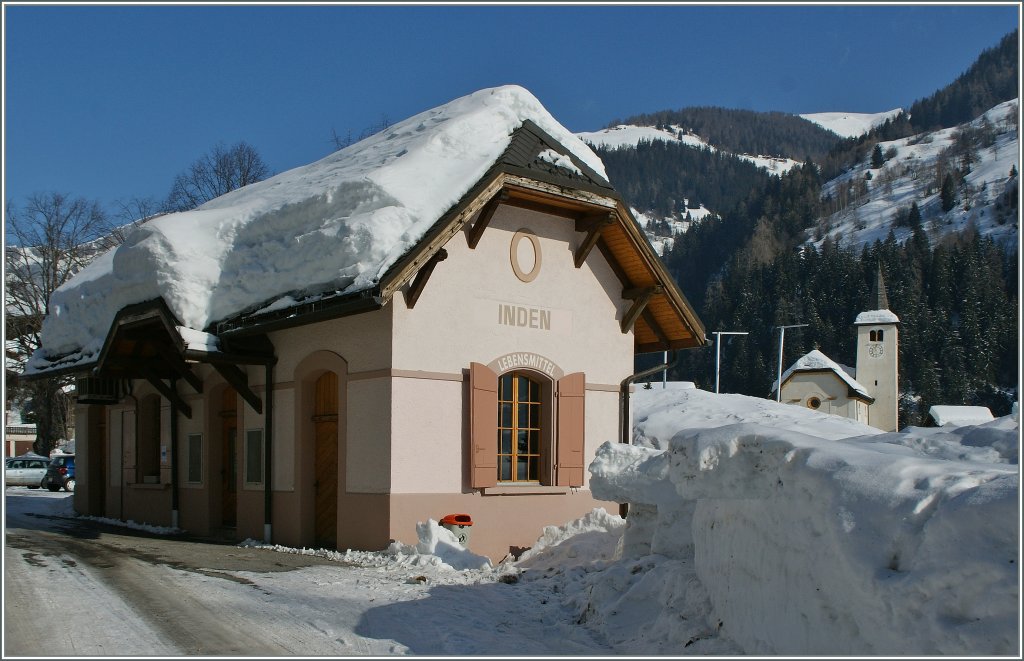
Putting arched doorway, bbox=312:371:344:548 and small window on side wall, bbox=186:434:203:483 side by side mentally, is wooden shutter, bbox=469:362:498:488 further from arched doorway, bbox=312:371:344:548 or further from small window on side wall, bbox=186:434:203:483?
small window on side wall, bbox=186:434:203:483

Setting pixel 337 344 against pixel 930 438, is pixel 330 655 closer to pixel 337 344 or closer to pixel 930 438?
pixel 930 438

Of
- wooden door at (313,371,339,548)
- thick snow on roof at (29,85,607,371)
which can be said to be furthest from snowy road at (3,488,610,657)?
thick snow on roof at (29,85,607,371)

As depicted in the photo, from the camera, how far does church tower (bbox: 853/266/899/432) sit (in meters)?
91.4

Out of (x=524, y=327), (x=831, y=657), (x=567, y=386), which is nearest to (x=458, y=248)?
(x=524, y=327)

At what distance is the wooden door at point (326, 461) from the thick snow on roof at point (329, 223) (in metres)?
1.67

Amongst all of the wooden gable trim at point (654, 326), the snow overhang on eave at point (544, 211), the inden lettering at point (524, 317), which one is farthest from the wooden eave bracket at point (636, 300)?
the inden lettering at point (524, 317)

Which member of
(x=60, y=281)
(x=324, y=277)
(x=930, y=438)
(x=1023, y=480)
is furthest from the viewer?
(x=60, y=281)

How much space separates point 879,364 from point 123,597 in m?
92.9

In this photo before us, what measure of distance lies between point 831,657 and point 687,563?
8.85 feet

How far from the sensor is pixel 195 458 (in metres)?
17.1

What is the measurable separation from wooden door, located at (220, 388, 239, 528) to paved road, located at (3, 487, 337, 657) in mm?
1540

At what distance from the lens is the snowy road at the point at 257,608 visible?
7.19 meters

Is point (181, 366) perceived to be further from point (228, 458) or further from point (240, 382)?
point (240, 382)

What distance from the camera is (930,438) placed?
6688 mm
